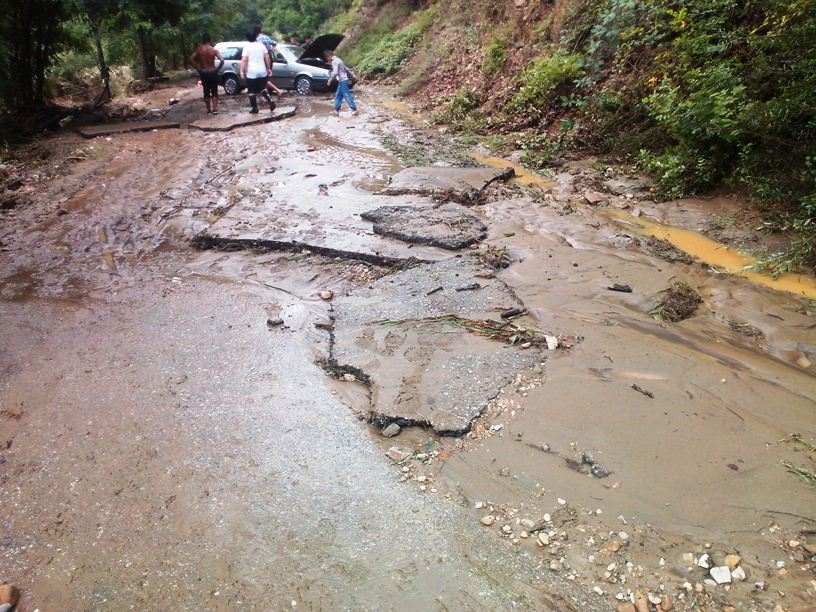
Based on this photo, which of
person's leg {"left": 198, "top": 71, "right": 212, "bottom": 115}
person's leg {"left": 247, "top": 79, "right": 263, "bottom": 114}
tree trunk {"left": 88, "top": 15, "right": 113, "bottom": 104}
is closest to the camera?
person's leg {"left": 198, "top": 71, "right": 212, "bottom": 115}

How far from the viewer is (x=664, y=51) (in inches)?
309

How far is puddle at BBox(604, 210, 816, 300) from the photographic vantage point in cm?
461

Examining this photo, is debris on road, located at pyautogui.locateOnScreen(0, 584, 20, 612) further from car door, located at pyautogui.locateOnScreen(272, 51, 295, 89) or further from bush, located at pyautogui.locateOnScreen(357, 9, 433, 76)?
bush, located at pyautogui.locateOnScreen(357, 9, 433, 76)

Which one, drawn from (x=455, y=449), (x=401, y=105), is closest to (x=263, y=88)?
(x=401, y=105)

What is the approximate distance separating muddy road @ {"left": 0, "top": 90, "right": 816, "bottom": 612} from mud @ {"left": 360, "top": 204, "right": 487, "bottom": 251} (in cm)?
4

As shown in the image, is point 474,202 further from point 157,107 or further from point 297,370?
point 157,107

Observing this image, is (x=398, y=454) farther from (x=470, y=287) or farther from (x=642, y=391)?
(x=470, y=287)

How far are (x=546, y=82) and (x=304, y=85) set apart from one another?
874cm

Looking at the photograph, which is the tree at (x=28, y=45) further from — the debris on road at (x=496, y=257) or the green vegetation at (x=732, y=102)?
the green vegetation at (x=732, y=102)

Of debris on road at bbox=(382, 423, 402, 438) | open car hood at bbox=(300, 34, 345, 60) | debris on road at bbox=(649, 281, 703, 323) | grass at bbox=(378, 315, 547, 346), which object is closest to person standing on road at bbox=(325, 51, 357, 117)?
open car hood at bbox=(300, 34, 345, 60)

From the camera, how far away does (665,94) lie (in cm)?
711

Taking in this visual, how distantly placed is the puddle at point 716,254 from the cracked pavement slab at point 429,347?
2075 millimetres

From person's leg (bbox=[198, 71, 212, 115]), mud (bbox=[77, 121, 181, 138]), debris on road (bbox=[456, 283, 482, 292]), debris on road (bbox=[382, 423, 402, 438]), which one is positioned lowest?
mud (bbox=[77, 121, 181, 138])

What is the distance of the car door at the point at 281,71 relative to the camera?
1584 centimetres
